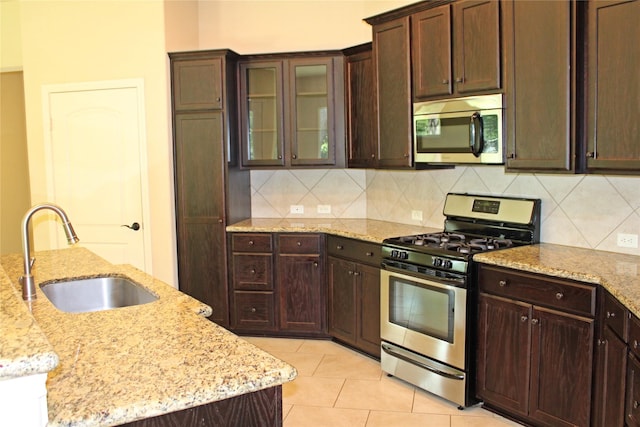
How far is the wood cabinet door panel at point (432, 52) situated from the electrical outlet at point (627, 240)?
52.8 inches

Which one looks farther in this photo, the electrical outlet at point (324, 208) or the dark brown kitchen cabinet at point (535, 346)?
the electrical outlet at point (324, 208)

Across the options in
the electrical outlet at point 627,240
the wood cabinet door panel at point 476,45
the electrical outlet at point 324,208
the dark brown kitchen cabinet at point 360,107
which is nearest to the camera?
the electrical outlet at point 627,240

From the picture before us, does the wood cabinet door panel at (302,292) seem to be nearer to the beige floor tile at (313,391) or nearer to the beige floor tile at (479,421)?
the beige floor tile at (313,391)

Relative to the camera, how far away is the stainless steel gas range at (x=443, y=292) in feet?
11.4

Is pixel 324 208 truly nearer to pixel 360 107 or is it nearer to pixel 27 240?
pixel 360 107

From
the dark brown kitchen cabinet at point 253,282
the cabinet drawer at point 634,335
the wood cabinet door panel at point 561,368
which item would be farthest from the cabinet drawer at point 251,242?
the cabinet drawer at point 634,335

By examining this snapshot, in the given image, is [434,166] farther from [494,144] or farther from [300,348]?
[300,348]

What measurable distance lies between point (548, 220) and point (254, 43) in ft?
10.1

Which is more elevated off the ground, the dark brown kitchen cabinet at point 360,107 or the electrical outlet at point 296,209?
the dark brown kitchen cabinet at point 360,107

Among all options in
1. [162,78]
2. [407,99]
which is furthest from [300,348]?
[162,78]

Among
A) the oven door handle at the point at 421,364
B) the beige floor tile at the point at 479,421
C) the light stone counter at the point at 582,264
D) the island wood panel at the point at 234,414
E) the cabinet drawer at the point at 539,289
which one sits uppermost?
the light stone counter at the point at 582,264

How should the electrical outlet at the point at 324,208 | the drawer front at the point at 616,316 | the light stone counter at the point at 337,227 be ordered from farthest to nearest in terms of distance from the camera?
the electrical outlet at the point at 324,208 < the light stone counter at the point at 337,227 < the drawer front at the point at 616,316

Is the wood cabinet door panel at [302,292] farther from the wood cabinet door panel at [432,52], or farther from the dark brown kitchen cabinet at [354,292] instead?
the wood cabinet door panel at [432,52]

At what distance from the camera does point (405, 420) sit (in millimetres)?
3424
